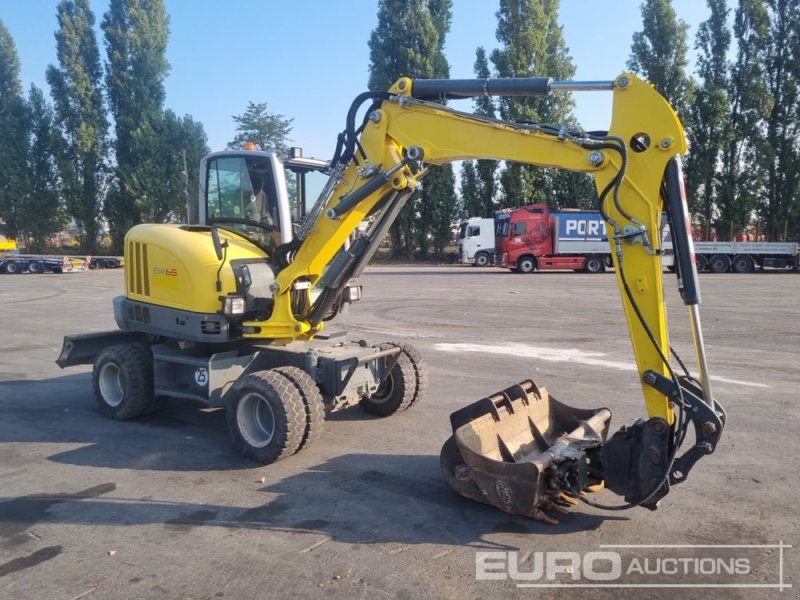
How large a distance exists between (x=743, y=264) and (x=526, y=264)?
1158 cm

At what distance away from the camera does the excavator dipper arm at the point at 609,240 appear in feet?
13.2

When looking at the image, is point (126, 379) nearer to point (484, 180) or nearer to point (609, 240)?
point (609, 240)

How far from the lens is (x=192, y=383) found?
6.45 meters

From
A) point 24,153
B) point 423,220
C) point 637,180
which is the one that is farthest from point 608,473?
point 24,153

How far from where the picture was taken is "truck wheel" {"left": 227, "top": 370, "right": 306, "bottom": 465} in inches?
213

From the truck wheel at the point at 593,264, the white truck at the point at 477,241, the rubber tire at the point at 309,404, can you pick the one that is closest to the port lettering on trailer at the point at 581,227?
the truck wheel at the point at 593,264

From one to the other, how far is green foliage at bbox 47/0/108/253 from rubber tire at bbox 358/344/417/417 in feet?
153

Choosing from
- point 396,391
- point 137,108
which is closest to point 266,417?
point 396,391

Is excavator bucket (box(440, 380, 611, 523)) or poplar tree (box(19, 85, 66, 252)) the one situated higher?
poplar tree (box(19, 85, 66, 252))

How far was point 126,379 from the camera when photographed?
688 centimetres

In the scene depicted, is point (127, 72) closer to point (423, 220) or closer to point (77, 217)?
point (77, 217)

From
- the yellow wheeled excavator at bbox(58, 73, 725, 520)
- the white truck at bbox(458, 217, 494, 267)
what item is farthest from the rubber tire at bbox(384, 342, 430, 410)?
the white truck at bbox(458, 217, 494, 267)

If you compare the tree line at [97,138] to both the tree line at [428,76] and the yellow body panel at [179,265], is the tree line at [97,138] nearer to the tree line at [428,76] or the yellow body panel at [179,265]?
the tree line at [428,76]
